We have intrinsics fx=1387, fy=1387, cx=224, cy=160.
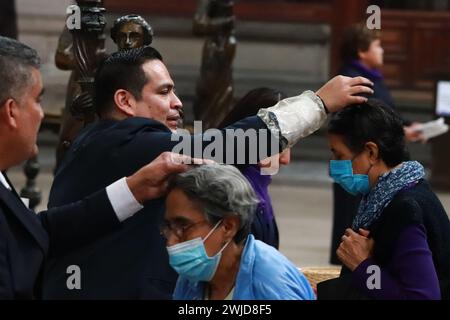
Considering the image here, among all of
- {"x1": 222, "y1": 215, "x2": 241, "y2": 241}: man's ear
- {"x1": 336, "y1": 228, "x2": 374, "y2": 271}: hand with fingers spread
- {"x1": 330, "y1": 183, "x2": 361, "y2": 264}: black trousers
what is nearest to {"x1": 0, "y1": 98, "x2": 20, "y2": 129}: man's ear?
{"x1": 222, "y1": 215, "x2": 241, "y2": 241}: man's ear

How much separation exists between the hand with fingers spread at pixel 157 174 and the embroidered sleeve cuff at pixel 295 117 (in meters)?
0.46

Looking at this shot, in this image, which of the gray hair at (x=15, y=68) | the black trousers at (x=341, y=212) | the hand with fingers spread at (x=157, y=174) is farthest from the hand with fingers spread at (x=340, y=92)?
the black trousers at (x=341, y=212)

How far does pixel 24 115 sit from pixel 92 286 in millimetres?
838

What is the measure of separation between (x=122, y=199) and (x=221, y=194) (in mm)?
510

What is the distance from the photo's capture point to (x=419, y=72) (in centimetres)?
1606

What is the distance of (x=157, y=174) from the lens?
14.0ft

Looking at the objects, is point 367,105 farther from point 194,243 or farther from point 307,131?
point 194,243

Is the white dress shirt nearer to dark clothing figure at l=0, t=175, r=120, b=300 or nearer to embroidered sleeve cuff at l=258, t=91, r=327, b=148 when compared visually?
dark clothing figure at l=0, t=175, r=120, b=300

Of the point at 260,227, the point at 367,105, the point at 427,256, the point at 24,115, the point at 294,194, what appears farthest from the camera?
the point at 294,194

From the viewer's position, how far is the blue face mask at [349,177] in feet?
16.1

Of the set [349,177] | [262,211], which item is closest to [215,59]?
[262,211]

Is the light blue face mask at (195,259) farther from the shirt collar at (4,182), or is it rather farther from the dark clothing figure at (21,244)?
the shirt collar at (4,182)

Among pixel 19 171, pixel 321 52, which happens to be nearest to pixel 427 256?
pixel 19 171

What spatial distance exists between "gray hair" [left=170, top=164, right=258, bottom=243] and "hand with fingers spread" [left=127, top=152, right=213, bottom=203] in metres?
0.11
